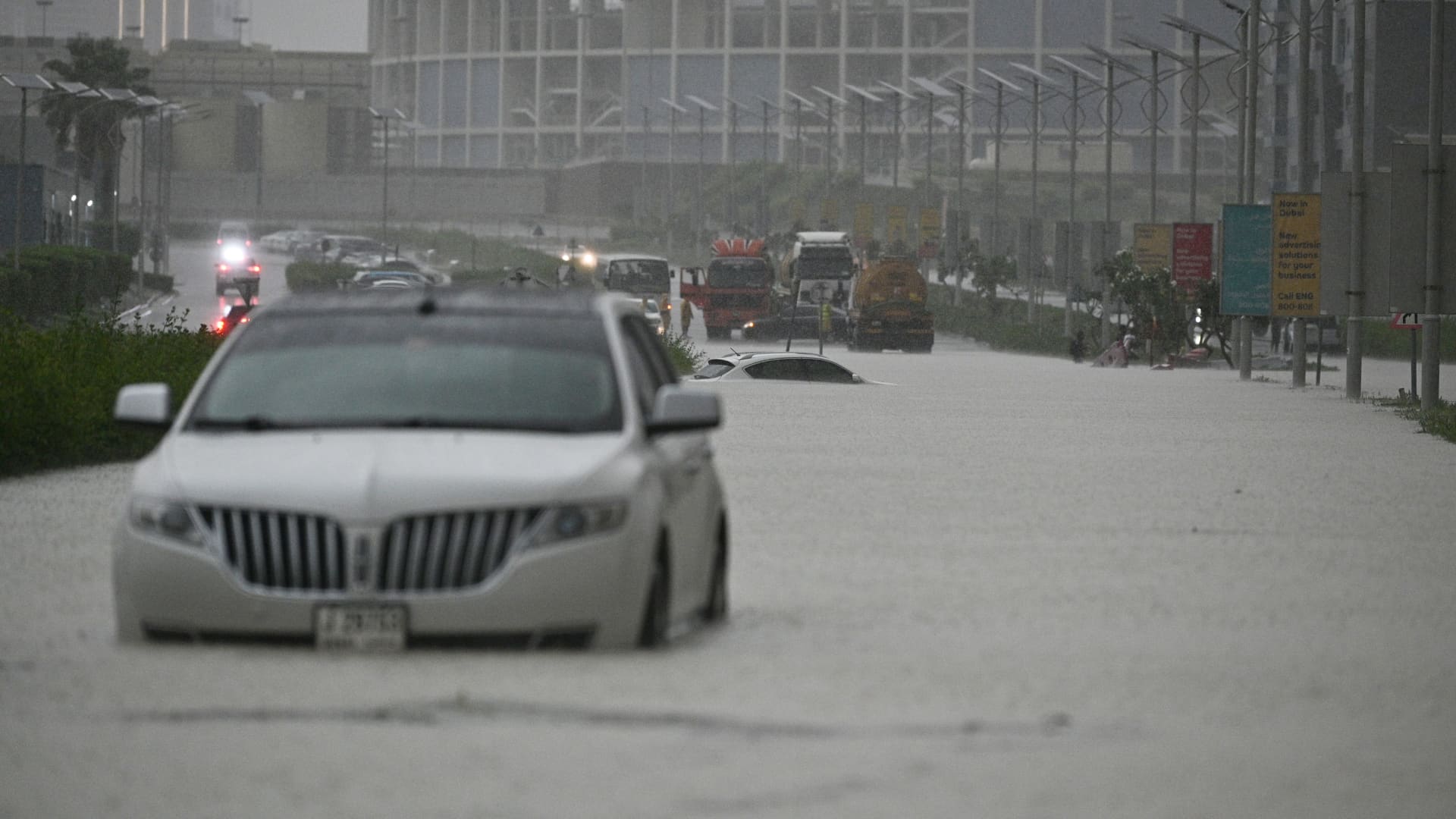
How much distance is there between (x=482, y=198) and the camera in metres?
178

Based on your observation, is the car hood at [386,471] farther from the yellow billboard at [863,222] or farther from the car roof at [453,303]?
the yellow billboard at [863,222]

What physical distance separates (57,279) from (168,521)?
2807 inches

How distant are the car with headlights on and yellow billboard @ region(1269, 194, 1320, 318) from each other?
38.3 m

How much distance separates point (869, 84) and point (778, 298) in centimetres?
8322

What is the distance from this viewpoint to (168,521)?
9992 mm

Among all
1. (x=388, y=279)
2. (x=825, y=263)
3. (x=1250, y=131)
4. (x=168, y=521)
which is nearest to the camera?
(x=168, y=521)

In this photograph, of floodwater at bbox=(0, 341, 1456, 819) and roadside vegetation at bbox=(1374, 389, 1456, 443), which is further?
roadside vegetation at bbox=(1374, 389, 1456, 443)

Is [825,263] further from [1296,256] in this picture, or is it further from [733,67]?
[733,67]

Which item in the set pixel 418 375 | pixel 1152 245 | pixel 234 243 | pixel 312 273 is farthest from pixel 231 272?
pixel 418 375

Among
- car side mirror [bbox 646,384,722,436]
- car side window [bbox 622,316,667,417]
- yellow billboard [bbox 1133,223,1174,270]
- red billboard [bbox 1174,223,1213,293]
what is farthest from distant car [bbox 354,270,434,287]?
car side mirror [bbox 646,384,722,436]

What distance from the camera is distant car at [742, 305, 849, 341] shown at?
87.0m

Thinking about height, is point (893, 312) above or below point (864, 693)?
above

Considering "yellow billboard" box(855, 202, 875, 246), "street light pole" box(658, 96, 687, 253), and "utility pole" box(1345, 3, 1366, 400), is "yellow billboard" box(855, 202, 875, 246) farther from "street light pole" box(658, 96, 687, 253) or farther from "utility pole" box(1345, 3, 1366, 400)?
"utility pole" box(1345, 3, 1366, 400)

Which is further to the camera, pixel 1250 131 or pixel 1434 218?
pixel 1250 131
